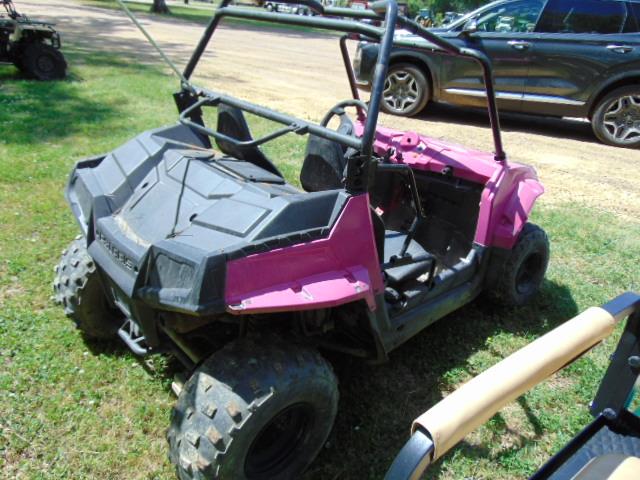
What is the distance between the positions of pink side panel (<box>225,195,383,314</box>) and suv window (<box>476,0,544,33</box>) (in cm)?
695

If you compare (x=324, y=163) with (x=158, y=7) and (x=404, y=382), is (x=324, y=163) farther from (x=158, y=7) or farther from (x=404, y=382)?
(x=158, y=7)

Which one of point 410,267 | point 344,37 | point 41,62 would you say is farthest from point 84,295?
point 41,62

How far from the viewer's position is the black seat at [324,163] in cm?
257

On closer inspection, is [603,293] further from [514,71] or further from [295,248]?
[514,71]

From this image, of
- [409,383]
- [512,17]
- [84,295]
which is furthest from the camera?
[512,17]

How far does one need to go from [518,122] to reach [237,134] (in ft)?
24.2

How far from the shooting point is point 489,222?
10.4ft

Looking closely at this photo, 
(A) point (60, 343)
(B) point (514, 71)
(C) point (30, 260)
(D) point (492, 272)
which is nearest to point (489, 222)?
(D) point (492, 272)

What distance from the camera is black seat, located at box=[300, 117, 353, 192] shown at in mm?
2566

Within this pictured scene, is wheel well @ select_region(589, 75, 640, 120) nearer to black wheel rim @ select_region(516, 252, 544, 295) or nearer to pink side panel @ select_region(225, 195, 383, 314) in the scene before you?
black wheel rim @ select_region(516, 252, 544, 295)

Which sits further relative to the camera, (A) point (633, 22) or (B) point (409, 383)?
(A) point (633, 22)

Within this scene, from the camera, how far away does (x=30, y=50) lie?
9.05 meters

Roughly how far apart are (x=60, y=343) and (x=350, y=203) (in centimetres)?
190

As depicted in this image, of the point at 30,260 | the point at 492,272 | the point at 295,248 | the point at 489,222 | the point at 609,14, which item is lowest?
the point at 30,260
